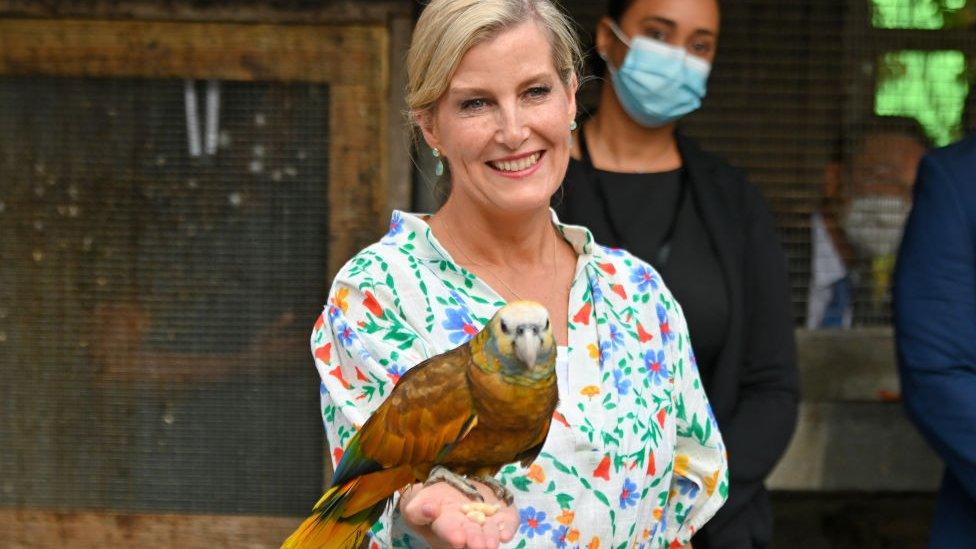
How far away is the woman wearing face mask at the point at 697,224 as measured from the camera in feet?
10.3

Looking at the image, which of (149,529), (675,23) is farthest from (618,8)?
(149,529)

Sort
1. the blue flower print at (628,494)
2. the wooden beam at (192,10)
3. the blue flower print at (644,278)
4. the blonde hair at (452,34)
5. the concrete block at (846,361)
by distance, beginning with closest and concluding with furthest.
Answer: the blonde hair at (452,34) < the blue flower print at (628,494) < the blue flower print at (644,278) < the wooden beam at (192,10) < the concrete block at (846,361)

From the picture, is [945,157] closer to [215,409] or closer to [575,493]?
[575,493]

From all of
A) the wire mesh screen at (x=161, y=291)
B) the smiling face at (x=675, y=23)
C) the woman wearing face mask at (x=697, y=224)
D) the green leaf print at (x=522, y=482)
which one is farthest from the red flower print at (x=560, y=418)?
the wire mesh screen at (x=161, y=291)

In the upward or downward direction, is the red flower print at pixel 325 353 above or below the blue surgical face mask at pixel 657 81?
below

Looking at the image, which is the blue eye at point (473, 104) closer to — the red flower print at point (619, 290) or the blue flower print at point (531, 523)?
the red flower print at point (619, 290)

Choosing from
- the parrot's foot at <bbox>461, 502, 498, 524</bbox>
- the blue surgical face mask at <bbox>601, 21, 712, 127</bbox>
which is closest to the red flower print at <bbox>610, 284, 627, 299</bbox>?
the parrot's foot at <bbox>461, 502, 498, 524</bbox>

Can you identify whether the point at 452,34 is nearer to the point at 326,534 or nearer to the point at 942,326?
the point at 326,534

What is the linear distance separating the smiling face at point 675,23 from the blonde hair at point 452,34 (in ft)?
4.00

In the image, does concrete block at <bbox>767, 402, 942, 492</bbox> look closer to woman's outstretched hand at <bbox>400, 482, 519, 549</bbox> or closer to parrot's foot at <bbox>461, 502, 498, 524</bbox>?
woman's outstretched hand at <bbox>400, 482, 519, 549</bbox>

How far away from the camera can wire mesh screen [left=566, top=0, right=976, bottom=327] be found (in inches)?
174

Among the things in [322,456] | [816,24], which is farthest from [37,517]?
[816,24]

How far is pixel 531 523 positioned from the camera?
2.12 m

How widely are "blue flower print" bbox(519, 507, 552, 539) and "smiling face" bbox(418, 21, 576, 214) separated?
489 mm
